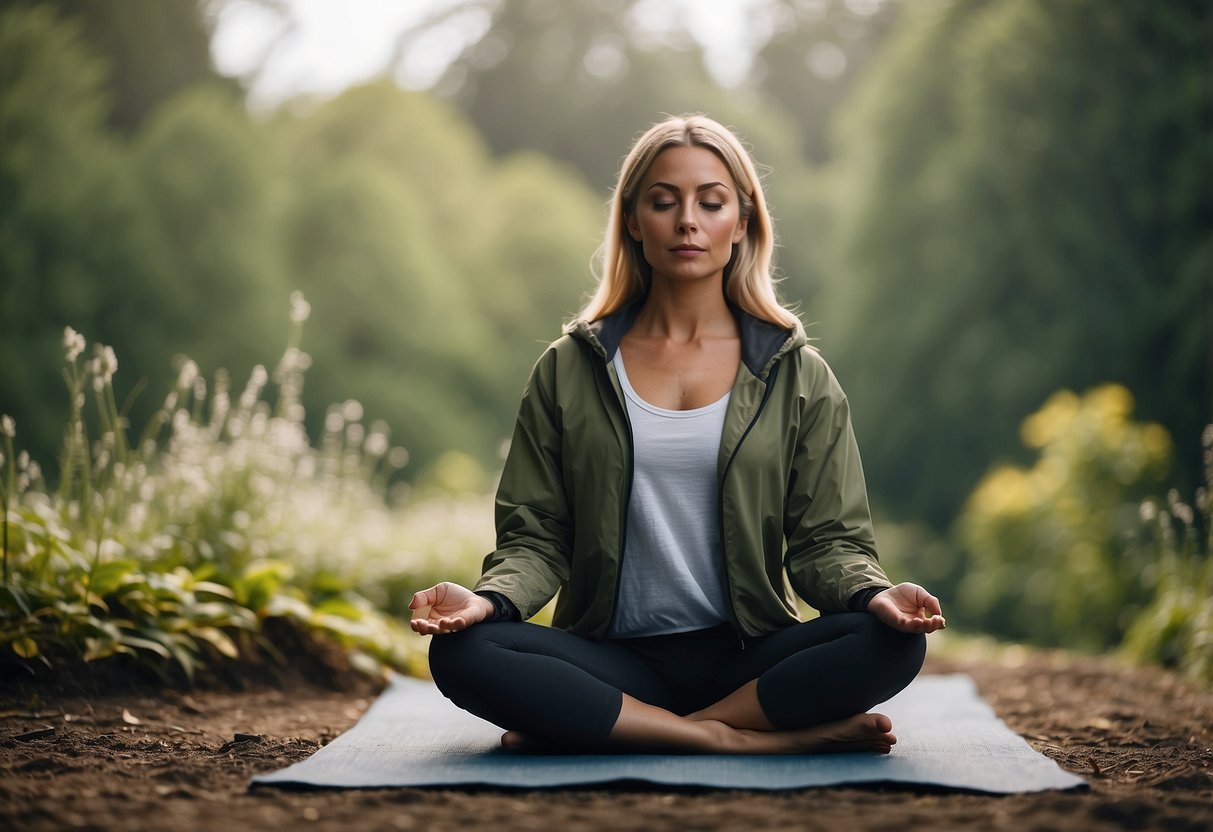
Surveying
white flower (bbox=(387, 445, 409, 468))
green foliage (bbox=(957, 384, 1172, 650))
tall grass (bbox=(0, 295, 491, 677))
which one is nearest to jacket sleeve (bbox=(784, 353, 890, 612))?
tall grass (bbox=(0, 295, 491, 677))

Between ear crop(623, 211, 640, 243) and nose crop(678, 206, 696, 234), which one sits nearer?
nose crop(678, 206, 696, 234)

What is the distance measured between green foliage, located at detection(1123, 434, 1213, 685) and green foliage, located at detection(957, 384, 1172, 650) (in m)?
0.41

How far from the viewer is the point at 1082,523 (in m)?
6.15

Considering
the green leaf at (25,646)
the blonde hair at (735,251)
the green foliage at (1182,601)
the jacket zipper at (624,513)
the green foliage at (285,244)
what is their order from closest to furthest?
the jacket zipper at (624,513)
the blonde hair at (735,251)
the green leaf at (25,646)
the green foliage at (1182,601)
the green foliage at (285,244)

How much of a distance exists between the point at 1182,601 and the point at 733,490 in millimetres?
2832

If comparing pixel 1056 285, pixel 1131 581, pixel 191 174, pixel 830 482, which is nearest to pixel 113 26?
pixel 191 174

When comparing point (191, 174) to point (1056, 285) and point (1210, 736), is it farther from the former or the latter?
point (1210, 736)

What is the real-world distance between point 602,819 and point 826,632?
731 mm

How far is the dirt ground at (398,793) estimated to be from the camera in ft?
6.30

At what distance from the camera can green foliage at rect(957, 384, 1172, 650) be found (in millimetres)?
5910

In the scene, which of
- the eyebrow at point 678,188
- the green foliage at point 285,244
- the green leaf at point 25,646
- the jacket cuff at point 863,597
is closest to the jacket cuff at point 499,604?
the jacket cuff at point 863,597

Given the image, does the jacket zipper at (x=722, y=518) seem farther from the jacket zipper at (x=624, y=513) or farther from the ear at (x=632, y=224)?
the ear at (x=632, y=224)

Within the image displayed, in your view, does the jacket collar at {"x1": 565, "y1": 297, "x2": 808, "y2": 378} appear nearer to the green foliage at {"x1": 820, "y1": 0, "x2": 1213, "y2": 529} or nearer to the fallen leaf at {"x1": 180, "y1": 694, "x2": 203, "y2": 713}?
the fallen leaf at {"x1": 180, "y1": 694, "x2": 203, "y2": 713}

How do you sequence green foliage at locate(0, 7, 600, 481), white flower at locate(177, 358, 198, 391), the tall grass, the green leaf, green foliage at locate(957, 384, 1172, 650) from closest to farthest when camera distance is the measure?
the green leaf, the tall grass, white flower at locate(177, 358, 198, 391), green foliage at locate(957, 384, 1172, 650), green foliage at locate(0, 7, 600, 481)
